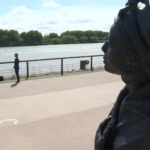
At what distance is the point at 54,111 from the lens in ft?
21.0

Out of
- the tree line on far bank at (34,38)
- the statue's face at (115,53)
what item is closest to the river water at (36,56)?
the tree line on far bank at (34,38)

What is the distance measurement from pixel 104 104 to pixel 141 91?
5746 mm

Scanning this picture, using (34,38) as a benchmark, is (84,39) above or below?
below

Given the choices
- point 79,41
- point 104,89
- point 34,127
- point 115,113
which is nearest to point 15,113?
point 34,127

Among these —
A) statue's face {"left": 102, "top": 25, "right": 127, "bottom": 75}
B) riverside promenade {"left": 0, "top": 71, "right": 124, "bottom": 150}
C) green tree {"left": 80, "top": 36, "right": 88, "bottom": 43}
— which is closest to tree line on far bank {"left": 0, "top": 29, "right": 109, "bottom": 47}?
green tree {"left": 80, "top": 36, "right": 88, "bottom": 43}

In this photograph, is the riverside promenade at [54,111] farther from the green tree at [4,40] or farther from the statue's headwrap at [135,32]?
the green tree at [4,40]

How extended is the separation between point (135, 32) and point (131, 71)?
226mm

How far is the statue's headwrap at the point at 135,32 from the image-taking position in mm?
1290

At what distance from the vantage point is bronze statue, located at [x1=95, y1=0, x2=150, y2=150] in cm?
130

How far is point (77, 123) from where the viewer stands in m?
5.56

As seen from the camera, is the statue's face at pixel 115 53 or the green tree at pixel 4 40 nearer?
the statue's face at pixel 115 53

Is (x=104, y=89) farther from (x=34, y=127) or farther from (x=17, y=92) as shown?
(x=34, y=127)

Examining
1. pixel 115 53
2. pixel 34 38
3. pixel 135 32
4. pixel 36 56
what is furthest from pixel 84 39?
pixel 135 32

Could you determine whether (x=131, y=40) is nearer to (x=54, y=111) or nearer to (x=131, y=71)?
(x=131, y=71)
